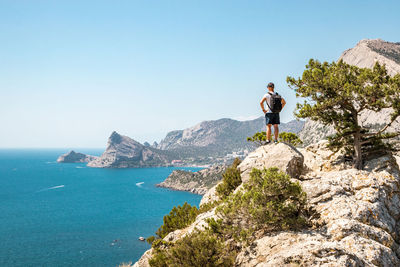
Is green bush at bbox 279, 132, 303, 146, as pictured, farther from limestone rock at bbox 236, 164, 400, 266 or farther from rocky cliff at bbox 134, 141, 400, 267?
limestone rock at bbox 236, 164, 400, 266

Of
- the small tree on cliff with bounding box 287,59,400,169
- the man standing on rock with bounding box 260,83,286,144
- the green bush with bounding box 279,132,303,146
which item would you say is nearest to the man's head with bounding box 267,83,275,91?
the man standing on rock with bounding box 260,83,286,144

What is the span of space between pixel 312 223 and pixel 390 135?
33.3 ft

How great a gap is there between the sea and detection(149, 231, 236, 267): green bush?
6128 centimetres

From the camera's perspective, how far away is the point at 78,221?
10325 centimetres

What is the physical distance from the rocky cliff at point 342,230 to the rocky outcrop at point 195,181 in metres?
157

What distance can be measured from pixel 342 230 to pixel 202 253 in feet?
16.2

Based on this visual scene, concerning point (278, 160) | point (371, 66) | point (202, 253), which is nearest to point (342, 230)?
point (202, 253)

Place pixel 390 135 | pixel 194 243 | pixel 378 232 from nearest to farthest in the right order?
pixel 378 232 < pixel 194 243 < pixel 390 135

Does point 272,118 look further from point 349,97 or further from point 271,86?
point 349,97

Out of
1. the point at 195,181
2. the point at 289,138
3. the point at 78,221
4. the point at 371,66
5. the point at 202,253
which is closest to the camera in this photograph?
the point at 202,253

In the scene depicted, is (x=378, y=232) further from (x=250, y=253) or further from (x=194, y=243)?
(x=194, y=243)

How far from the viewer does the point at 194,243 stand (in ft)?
32.1

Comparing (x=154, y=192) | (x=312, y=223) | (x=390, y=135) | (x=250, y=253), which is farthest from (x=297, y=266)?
(x=154, y=192)

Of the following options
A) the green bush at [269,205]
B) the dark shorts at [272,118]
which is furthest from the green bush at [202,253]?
the dark shorts at [272,118]
